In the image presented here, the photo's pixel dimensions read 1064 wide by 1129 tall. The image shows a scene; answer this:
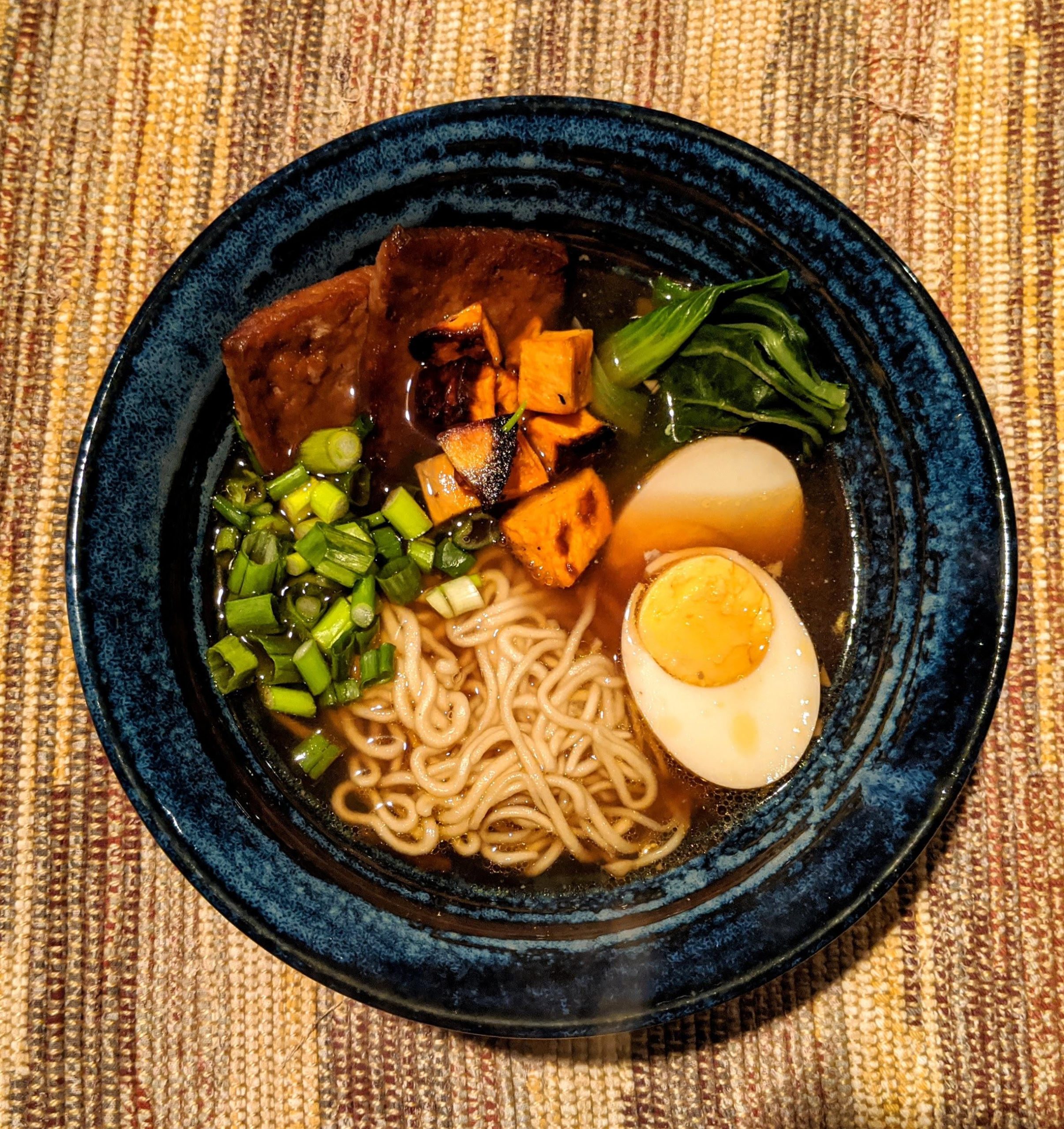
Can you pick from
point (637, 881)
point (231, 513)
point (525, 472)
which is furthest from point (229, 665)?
point (637, 881)

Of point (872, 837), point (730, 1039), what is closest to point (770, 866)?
point (872, 837)

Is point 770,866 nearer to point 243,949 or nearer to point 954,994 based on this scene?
point 954,994

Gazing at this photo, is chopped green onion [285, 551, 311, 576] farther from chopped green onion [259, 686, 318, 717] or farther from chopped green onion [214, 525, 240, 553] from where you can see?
chopped green onion [259, 686, 318, 717]

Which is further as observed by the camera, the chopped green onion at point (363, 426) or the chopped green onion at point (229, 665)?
the chopped green onion at point (363, 426)

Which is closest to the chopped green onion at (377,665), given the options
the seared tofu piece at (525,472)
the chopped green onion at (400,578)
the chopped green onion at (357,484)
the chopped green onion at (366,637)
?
the chopped green onion at (366,637)

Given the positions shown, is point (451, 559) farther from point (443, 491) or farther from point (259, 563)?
point (259, 563)

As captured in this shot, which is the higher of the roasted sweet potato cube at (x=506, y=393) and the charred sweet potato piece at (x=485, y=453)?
the roasted sweet potato cube at (x=506, y=393)

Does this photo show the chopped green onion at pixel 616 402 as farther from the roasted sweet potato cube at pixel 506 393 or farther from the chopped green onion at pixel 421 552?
the chopped green onion at pixel 421 552
